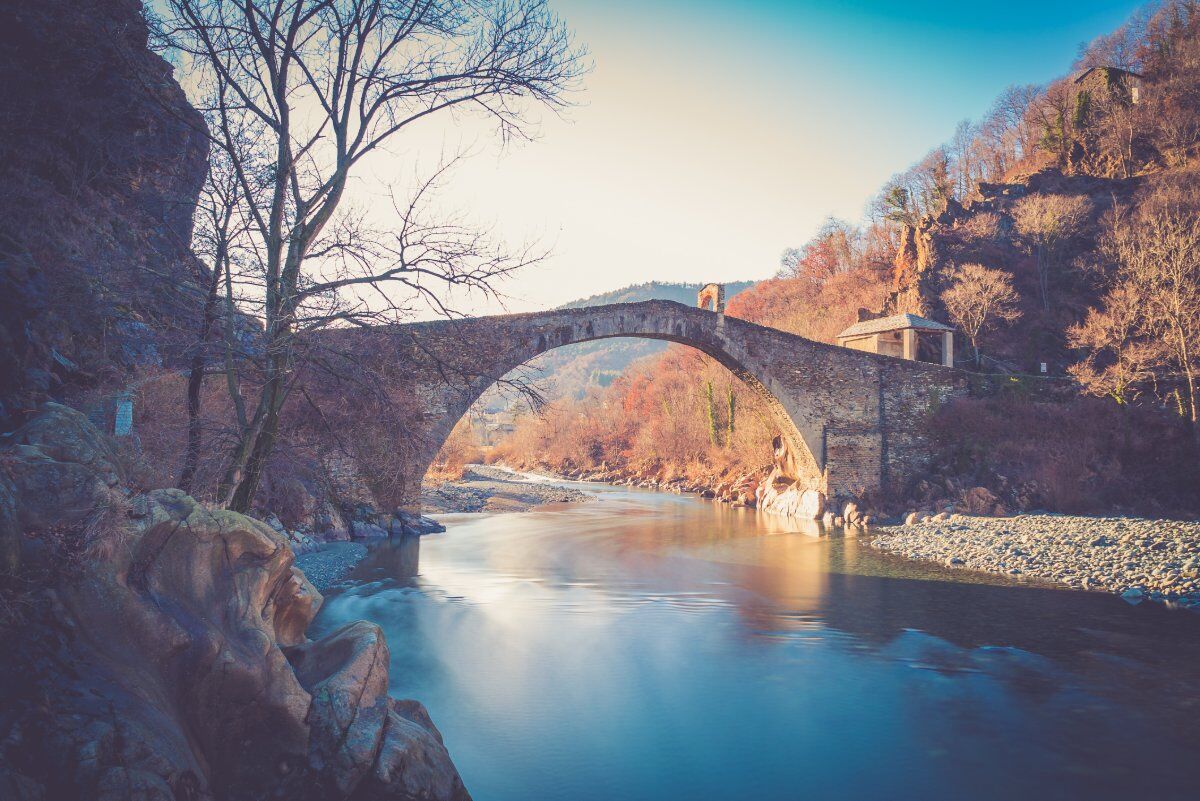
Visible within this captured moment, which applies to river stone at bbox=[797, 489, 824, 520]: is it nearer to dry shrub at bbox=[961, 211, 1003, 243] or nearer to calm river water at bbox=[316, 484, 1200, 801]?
calm river water at bbox=[316, 484, 1200, 801]

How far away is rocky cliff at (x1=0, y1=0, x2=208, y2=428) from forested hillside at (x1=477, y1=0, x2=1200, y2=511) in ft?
13.7

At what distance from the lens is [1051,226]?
88.2ft

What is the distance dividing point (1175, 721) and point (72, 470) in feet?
27.3

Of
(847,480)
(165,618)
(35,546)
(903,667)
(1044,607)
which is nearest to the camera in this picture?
(35,546)

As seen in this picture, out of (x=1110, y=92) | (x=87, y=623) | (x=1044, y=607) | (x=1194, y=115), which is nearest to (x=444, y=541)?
(x=1044, y=607)

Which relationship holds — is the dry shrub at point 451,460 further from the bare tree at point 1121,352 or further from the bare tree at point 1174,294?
the bare tree at point 1174,294

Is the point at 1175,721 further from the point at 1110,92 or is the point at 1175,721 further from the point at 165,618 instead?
the point at 1110,92

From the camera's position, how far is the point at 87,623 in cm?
319

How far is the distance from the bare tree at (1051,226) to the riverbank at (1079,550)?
1568cm

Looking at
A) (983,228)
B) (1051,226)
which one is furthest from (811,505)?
(1051,226)

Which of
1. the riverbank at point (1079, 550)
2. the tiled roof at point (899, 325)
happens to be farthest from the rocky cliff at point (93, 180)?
the tiled roof at point (899, 325)

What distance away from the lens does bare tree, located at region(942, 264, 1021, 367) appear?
24.1 metres

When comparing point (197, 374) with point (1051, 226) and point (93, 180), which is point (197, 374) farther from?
point (1051, 226)

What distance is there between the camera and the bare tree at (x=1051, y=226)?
26.7 m
